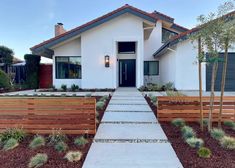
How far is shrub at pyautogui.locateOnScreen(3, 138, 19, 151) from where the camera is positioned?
4527 mm

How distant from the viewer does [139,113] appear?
7574 millimetres

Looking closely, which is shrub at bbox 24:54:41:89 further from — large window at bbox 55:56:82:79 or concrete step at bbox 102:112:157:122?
concrete step at bbox 102:112:157:122

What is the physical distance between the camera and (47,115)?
5320mm

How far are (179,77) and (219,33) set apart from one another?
964 cm

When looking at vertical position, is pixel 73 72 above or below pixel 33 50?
below

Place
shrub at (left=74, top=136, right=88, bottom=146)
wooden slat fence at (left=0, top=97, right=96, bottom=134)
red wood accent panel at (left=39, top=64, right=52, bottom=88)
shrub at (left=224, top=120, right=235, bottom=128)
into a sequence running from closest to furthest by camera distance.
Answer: shrub at (left=74, top=136, right=88, bottom=146) < wooden slat fence at (left=0, top=97, right=96, bottom=134) < shrub at (left=224, top=120, right=235, bottom=128) < red wood accent panel at (left=39, top=64, right=52, bottom=88)

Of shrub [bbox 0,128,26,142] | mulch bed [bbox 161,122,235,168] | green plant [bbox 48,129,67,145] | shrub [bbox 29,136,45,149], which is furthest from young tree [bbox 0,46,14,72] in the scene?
mulch bed [bbox 161,122,235,168]

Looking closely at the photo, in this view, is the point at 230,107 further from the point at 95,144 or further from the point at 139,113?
the point at 95,144

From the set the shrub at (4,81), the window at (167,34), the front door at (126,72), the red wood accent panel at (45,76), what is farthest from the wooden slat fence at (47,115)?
the window at (167,34)

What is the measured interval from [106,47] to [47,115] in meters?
11.0

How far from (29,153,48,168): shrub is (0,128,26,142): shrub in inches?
50.9

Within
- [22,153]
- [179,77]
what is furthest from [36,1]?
[22,153]

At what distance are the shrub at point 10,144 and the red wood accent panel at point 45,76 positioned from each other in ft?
48.7

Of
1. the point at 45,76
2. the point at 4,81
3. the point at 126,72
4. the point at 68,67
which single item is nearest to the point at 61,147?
the point at 68,67
